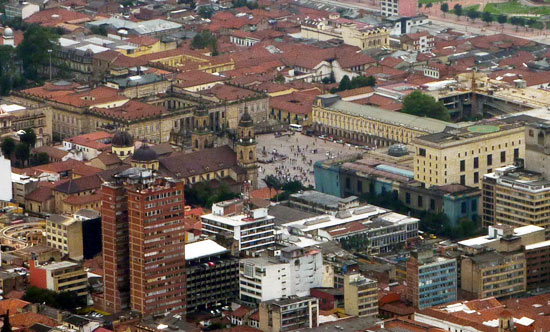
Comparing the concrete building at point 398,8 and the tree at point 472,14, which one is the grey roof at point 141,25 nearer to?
the concrete building at point 398,8

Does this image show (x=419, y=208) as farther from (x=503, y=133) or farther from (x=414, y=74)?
(x=414, y=74)

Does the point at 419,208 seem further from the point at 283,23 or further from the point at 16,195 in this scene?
the point at 283,23

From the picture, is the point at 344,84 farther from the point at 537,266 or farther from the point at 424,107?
the point at 537,266

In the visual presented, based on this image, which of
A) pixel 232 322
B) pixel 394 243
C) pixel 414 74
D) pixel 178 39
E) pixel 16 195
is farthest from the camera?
pixel 178 39

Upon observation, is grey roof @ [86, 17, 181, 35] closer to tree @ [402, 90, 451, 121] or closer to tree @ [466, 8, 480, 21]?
tree @ [466, 8, 480, 21]

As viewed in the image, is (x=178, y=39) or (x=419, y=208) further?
(x=178, y=39)

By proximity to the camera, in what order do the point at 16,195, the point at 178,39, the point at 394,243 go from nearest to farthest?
the point at 394,243 < the point at 16,195 < the point at 178,39

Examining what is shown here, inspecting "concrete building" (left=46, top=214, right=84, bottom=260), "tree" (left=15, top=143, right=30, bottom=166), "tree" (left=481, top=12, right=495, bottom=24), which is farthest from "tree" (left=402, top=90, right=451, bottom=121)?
"tree" (left=481, top=12, right=495, bottom=24)

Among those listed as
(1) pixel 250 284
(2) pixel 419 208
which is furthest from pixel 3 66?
(1) pixel 250 284
